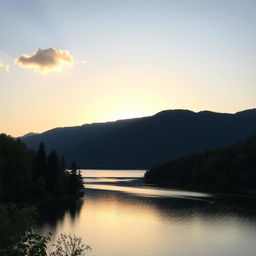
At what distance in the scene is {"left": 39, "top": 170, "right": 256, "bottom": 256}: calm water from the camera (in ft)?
214

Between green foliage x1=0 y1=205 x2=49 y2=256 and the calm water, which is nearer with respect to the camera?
green foliage x1=0 y1=205 x2=49 y2=256

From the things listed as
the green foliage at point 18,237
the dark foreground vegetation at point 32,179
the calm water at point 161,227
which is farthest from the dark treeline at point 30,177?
the green foliage at point 18,237

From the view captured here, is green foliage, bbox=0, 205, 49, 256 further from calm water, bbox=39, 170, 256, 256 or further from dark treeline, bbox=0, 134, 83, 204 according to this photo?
dark treeline, bbox=0, 134, 83, 204

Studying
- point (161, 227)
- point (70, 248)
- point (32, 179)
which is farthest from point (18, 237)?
point (32, 179)

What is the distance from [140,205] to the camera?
124812mm

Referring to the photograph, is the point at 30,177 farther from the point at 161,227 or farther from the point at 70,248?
the point at 70,248

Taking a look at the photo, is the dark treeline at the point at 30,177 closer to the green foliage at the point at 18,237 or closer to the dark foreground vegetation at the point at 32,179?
the dark foreground vegetation at the point at 32,179

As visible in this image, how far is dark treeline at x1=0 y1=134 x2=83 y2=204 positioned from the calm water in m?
12.0

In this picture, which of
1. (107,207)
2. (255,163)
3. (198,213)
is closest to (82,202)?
(107,207)

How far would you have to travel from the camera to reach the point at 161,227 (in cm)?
8644

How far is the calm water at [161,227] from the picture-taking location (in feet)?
214

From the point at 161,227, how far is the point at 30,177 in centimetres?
5662

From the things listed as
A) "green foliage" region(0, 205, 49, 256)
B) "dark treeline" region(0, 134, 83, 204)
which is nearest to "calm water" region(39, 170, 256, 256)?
"dark treeline" region(0, 134, 83, 204)

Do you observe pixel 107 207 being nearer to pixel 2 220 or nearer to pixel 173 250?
pixel 173 250
